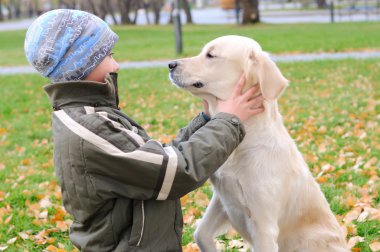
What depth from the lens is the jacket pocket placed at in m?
2.90

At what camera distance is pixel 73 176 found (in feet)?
9.46

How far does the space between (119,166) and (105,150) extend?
0.10m

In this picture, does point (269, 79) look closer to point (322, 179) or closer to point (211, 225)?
point (211, 225)

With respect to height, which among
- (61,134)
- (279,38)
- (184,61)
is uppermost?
(184,61)

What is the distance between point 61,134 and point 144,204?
1.84 feet

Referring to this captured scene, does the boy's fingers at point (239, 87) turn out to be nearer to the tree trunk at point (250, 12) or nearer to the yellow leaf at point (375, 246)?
the yellow leaf at point (375, 246)

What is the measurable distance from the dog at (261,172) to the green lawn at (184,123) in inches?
34.9

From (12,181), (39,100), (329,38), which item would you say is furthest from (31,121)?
(329,38)

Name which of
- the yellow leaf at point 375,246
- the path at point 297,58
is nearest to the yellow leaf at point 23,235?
the yellow leaf at point 375,246

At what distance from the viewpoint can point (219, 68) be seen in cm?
340

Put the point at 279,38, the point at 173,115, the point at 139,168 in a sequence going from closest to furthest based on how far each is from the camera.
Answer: the point at 139,168 → the point at 173,115 → the point at 279,38

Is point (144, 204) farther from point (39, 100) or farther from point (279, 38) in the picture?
point (279, 38)

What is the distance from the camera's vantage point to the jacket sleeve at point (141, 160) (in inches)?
109

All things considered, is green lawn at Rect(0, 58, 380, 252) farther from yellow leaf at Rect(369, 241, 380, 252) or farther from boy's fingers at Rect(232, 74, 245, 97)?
boy's fingers at Rect(232, 74, 245, 97)
